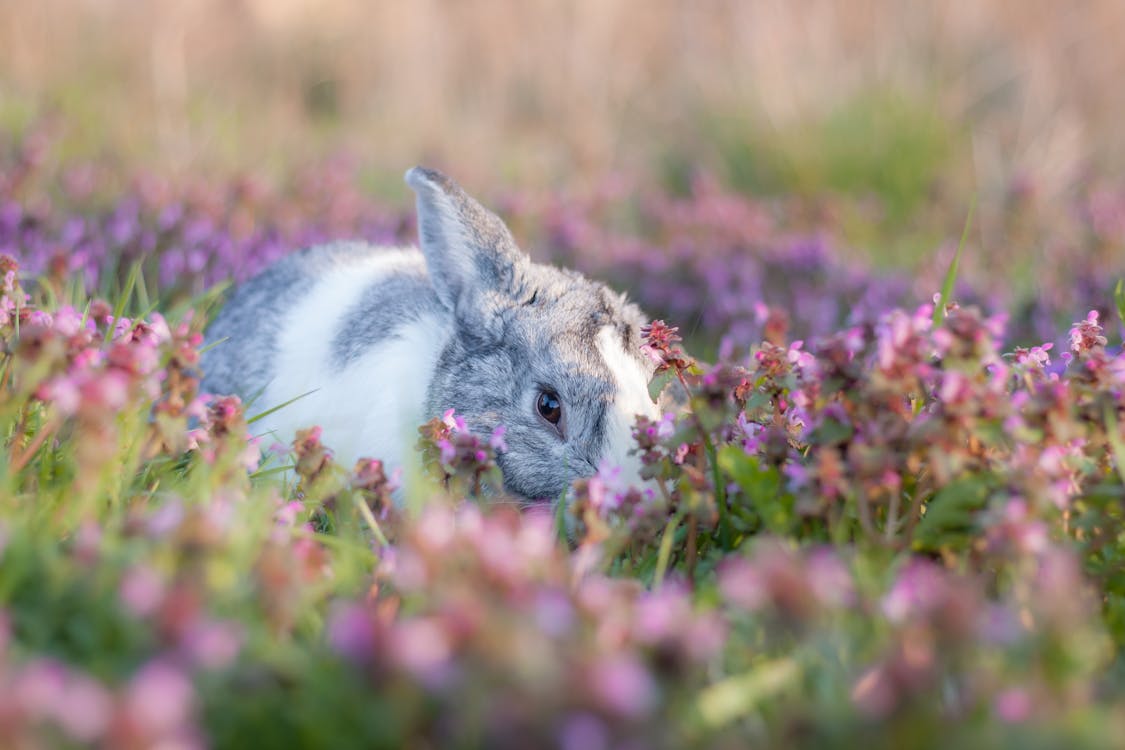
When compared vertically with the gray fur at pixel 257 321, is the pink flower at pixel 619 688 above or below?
below

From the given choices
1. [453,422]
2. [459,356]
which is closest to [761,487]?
[453,422]

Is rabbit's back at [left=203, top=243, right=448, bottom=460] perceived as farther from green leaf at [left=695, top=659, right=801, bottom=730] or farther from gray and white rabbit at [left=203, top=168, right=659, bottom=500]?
green leaf at [left=695, top=659, right=801, bottom=730]

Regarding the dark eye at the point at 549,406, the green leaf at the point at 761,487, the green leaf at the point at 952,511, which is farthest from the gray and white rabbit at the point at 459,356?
the green leaf at the point at 952,511

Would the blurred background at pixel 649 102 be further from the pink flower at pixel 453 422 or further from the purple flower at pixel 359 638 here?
the purple flower at pixel 359 638

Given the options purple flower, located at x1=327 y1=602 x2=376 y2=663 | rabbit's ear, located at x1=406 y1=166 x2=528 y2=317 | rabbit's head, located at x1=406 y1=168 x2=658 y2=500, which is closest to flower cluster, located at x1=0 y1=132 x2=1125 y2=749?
purple flower, located at x1=327 y1=602 x2=376 y2=663

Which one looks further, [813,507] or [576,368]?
[576,368]

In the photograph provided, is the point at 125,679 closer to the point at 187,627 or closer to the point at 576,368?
the point at 187,627

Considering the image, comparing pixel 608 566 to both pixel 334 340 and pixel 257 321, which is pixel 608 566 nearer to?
pixel 334 340

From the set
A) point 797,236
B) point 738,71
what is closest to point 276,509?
point 797,236

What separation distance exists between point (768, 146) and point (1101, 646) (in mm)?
6819

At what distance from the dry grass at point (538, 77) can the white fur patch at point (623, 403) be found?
14.3 ft

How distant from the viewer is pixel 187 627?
1.51m

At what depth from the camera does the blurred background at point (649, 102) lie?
24.3ft

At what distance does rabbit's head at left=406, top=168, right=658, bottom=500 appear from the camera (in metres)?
3.24
